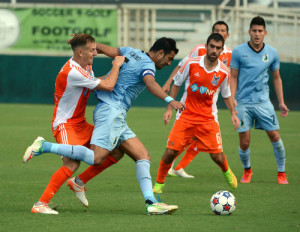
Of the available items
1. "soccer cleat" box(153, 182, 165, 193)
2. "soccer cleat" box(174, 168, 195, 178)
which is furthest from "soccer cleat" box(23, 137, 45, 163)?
"soccer cleat" box(174, 168, 195, 178)

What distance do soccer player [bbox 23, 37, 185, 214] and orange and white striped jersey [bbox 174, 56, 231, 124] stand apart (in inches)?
57.5

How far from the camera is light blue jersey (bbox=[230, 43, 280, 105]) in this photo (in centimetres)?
1059

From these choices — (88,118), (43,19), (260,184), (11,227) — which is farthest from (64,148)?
(43,19)

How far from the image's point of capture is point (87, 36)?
311 inches

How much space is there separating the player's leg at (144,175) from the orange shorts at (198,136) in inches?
68.3

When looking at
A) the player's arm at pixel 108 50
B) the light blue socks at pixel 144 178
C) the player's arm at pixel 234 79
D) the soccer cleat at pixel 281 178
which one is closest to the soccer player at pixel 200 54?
the player's arm at pixel 234 79

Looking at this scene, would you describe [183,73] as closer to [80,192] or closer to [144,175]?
[144,175]

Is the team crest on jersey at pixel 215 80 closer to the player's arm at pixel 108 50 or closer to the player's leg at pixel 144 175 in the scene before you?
the player's arm at pixel 108 50

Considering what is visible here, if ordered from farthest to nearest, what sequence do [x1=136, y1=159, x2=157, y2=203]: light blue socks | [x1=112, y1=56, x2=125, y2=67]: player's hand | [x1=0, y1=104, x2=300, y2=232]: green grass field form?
[x1=112, y1=56, x2=125, y2=67]: player's hand
[x1=136, y1=159, x2=157, y2=203]: light blue socks
[x1=0, y1=104, x2=300, y2=232]: green grass field

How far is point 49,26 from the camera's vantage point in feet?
86.2

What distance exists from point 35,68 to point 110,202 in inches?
658

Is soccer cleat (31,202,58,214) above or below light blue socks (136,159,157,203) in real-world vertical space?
below

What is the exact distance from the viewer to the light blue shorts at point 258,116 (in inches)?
416

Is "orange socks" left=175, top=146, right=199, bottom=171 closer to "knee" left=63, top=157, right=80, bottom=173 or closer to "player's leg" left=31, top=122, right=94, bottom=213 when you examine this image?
"player's leg" left=31, top=122, right=94, bottom=213
